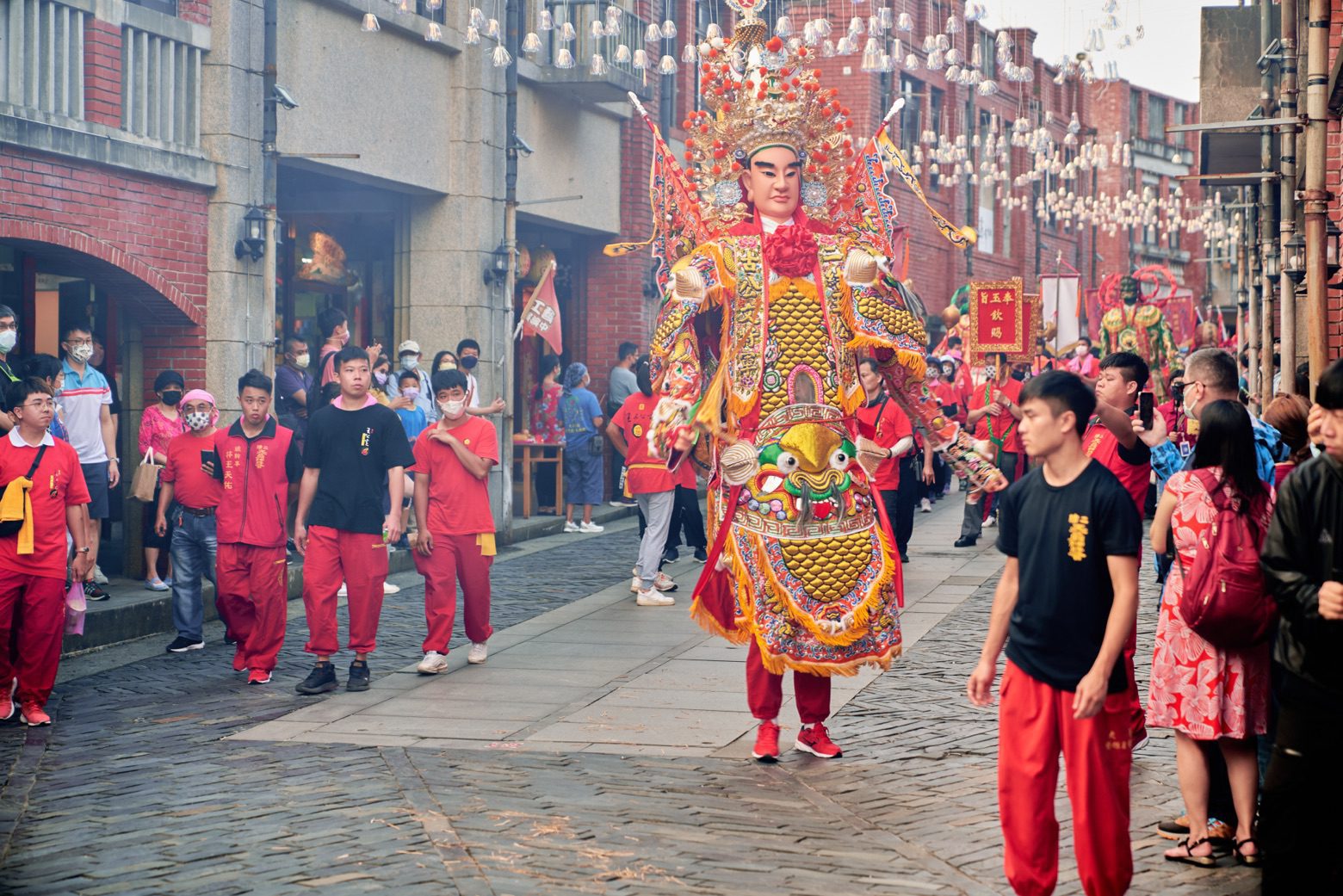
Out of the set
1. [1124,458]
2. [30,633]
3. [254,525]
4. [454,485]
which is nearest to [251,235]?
[254,525]

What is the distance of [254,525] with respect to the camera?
9930mm

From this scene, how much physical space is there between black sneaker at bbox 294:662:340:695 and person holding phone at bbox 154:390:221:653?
1817 millimetres

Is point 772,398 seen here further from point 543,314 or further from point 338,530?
point 543,314

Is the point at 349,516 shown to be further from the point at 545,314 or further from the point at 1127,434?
the point at 545,314

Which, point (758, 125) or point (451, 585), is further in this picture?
point (451, 585)

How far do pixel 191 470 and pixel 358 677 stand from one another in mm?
2221

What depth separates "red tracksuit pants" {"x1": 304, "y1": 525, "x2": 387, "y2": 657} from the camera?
948cm

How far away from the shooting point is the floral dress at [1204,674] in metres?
5.79

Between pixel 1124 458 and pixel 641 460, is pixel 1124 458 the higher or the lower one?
the higher one

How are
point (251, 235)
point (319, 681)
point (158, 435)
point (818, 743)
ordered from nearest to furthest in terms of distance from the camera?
point (818, 743), point (319, 681), point (158, 435), point (251, 235)

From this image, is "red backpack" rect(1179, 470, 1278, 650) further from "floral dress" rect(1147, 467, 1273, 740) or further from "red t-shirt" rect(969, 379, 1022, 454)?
"red t-shirt" rect(969, 379, 1022, 454)

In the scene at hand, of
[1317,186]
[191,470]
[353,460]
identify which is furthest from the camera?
[191,470]

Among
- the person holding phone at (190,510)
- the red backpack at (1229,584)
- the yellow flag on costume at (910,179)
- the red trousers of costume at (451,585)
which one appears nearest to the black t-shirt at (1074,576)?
the red backpack at (1229,584)

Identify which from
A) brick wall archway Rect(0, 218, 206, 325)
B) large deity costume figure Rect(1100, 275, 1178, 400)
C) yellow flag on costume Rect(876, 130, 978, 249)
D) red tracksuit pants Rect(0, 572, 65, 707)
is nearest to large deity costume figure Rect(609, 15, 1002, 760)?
yellow flag on costume Rect(876, 130, 978, 249)
